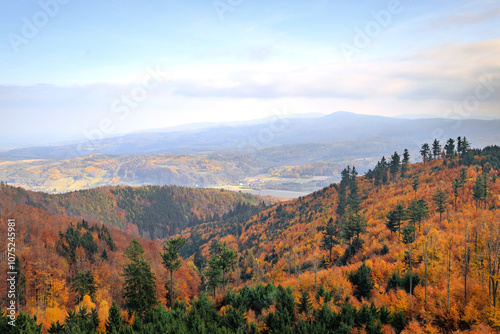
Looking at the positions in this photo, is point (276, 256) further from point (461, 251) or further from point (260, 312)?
point (461, 251)

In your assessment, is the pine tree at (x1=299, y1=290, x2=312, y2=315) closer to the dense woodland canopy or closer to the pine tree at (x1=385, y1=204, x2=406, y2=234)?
the dense woodland canopy

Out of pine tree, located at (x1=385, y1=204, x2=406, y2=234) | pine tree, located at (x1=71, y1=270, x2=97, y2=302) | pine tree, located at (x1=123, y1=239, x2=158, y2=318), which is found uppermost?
pine tree, located at (x1=385, y1=204, x2=406, y2=234)

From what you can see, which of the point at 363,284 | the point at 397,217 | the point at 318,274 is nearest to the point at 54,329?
the point at 318,274

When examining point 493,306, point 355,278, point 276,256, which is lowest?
point 276,256

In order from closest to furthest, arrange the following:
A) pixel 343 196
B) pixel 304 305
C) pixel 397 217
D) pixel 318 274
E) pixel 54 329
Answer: pixel 54 329 < pixel 304 305 < pixel 318 274 < pixel 397 217 < pixel 343 196

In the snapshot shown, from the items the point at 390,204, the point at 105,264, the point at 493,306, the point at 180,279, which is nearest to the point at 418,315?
the point at 493,306

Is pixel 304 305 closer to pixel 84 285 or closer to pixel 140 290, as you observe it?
pixel 140 290

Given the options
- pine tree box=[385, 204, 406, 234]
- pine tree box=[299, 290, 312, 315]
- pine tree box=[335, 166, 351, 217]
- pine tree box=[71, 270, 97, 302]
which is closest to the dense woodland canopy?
pine tree box=[299, 290, 312, 315]

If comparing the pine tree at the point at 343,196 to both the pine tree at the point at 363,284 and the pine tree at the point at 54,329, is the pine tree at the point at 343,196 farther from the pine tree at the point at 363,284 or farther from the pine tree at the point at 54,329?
the pine tree at the point at 54,329
